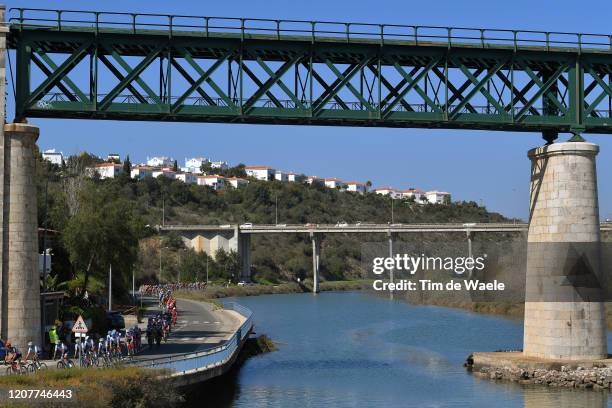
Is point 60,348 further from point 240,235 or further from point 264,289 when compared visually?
point 240,235

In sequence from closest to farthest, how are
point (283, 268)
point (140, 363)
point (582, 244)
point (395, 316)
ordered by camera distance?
1. point (140, 363)
2. point (582, 244)
3. point (395, 316)
4. point (283, 268)

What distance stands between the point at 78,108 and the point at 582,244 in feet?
77.4

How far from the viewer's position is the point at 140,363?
122 feet

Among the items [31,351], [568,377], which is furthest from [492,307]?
[31,351]

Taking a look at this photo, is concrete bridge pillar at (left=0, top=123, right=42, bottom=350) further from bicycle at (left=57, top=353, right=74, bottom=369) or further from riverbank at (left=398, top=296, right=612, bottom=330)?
riverbank at (left=398, top=296, right=612, bottom=330)

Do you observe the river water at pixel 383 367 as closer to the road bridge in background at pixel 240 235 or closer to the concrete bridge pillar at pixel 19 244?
the concrete bridge pillar at pixel 19 244

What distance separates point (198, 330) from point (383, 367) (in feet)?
46.6

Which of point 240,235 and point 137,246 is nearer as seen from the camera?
point 137,246

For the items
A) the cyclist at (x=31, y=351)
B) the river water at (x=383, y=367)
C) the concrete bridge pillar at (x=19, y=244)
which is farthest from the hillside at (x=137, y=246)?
the cyclist at (x=31, y=351)

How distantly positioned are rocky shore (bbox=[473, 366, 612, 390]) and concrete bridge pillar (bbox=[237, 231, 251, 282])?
120 meters

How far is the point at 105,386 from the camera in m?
29.5

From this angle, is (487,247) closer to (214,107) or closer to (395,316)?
(395,316)

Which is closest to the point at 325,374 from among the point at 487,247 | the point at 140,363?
the point at 140,363

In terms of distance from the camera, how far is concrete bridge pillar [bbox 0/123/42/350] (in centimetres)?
3744
